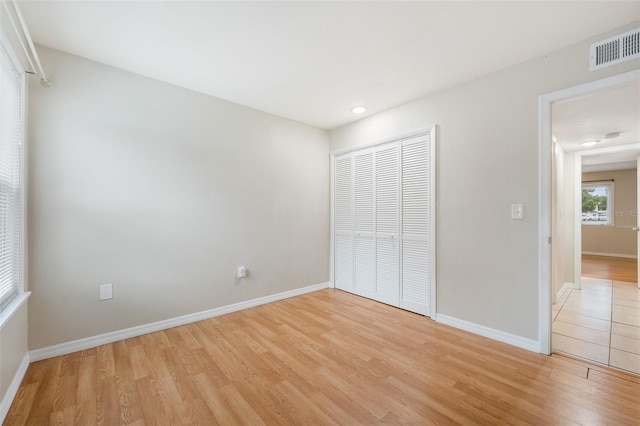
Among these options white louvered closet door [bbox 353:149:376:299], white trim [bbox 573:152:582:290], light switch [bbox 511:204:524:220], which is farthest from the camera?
white trim [bbox 573:152:582:290]

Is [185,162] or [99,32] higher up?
[99,32]

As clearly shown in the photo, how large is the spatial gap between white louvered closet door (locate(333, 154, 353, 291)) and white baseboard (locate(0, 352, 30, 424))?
3191 mm

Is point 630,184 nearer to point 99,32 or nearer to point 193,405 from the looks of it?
point 193,405

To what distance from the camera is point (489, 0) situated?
5.20 ft

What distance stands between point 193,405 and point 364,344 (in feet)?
4.48

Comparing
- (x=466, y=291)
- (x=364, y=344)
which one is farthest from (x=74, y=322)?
(x=466, y=291)

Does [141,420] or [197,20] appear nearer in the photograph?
[141,420]

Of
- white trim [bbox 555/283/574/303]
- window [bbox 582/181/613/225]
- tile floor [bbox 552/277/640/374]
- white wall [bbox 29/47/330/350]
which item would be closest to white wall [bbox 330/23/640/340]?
tile floor [bbox 552/277/640/374]

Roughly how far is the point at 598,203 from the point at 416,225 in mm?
7298

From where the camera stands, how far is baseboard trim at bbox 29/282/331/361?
2076 mm

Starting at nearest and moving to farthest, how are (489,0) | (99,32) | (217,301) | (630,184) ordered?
(489,0) < (99,32) < (217,301) < (630,184)

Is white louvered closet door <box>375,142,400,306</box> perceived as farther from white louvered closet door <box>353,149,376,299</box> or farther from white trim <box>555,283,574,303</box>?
white trim <box>555,283,574,303</box>

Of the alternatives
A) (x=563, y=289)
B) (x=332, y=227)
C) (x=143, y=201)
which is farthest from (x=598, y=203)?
(x=143, y=201)

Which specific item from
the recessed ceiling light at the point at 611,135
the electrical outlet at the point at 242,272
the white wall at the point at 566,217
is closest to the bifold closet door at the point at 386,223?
the electrical outlet at the point at 242,272
